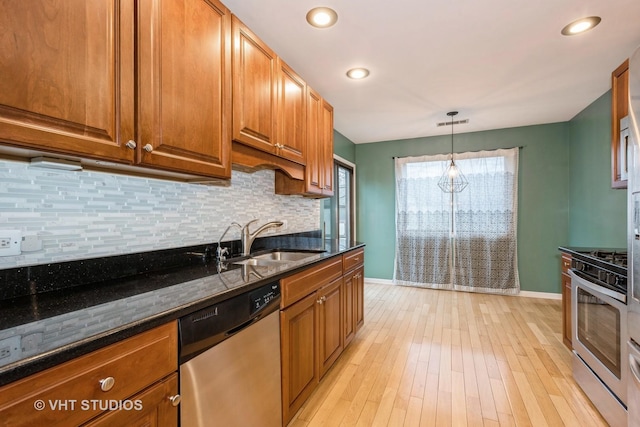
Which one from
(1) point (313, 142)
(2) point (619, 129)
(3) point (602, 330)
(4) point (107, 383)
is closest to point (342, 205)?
(1) point (313, 142)

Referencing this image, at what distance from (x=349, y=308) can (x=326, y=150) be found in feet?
4.90

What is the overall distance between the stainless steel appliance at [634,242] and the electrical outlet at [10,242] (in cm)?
266

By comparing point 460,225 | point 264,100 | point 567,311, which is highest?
point 264,100

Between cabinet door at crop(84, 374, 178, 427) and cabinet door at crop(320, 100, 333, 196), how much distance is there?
2112mm

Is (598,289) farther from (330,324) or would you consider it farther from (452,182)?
(452,182)

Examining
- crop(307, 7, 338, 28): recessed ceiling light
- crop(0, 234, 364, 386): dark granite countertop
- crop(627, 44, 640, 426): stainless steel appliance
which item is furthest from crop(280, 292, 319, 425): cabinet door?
crop(307, 7, 338, 28): recessed ceiling light

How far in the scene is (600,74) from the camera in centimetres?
269

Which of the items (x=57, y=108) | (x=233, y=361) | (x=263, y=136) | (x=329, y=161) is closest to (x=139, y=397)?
(x=233, y=361)

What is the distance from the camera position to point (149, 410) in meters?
0.87

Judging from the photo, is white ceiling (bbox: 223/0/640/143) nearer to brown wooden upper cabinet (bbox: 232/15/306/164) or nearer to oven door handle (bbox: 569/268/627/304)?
brown wooden upper cabinet (bbox: 232/15/306/164)

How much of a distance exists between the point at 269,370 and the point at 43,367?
0.99 meters

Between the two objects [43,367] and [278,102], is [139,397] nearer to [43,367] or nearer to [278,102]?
[43,367]

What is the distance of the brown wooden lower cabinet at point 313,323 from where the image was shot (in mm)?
1609

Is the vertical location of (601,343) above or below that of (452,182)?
below
